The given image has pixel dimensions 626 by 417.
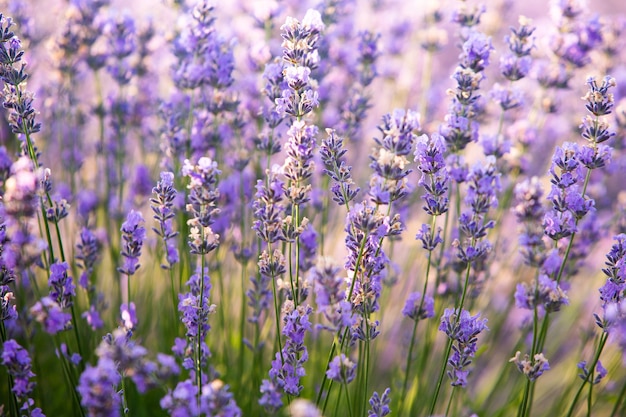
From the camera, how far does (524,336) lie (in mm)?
2324

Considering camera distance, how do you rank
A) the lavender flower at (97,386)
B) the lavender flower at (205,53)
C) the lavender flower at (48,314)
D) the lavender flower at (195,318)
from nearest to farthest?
the lavender flower at (97,386)
the lavender flower at (48,314)
the lavender flower at (195,318)
the lavender flower at (205,53)

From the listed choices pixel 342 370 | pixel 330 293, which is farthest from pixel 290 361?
pixel 330 293

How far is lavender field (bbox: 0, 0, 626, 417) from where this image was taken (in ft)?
4.79

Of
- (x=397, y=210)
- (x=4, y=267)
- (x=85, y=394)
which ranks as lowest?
(x=85, y=394)

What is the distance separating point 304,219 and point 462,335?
0.56 meters

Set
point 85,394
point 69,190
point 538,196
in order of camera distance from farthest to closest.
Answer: point 69,190, point 538,196, point 85,394

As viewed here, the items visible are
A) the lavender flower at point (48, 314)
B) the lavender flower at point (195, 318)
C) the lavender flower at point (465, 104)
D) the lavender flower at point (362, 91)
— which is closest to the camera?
the lavender flower at point (48, 314)

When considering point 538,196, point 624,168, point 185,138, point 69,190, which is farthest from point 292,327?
point 624,168

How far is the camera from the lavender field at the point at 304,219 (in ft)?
4.79

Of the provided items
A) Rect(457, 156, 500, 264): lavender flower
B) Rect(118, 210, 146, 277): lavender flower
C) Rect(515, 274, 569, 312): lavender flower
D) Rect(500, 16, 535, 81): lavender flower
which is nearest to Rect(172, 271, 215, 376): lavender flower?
Rect(118, 210, 146, 277): lavender flower

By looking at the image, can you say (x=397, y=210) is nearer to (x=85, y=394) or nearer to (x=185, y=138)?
(x=185, y=138)

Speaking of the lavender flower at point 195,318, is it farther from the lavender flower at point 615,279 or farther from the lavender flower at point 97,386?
the lavender flower at point 615,279

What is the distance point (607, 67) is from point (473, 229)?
5.71 feet

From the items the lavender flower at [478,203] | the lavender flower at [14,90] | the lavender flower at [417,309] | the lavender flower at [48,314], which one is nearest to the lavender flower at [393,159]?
the lavender flower at [478,203]
